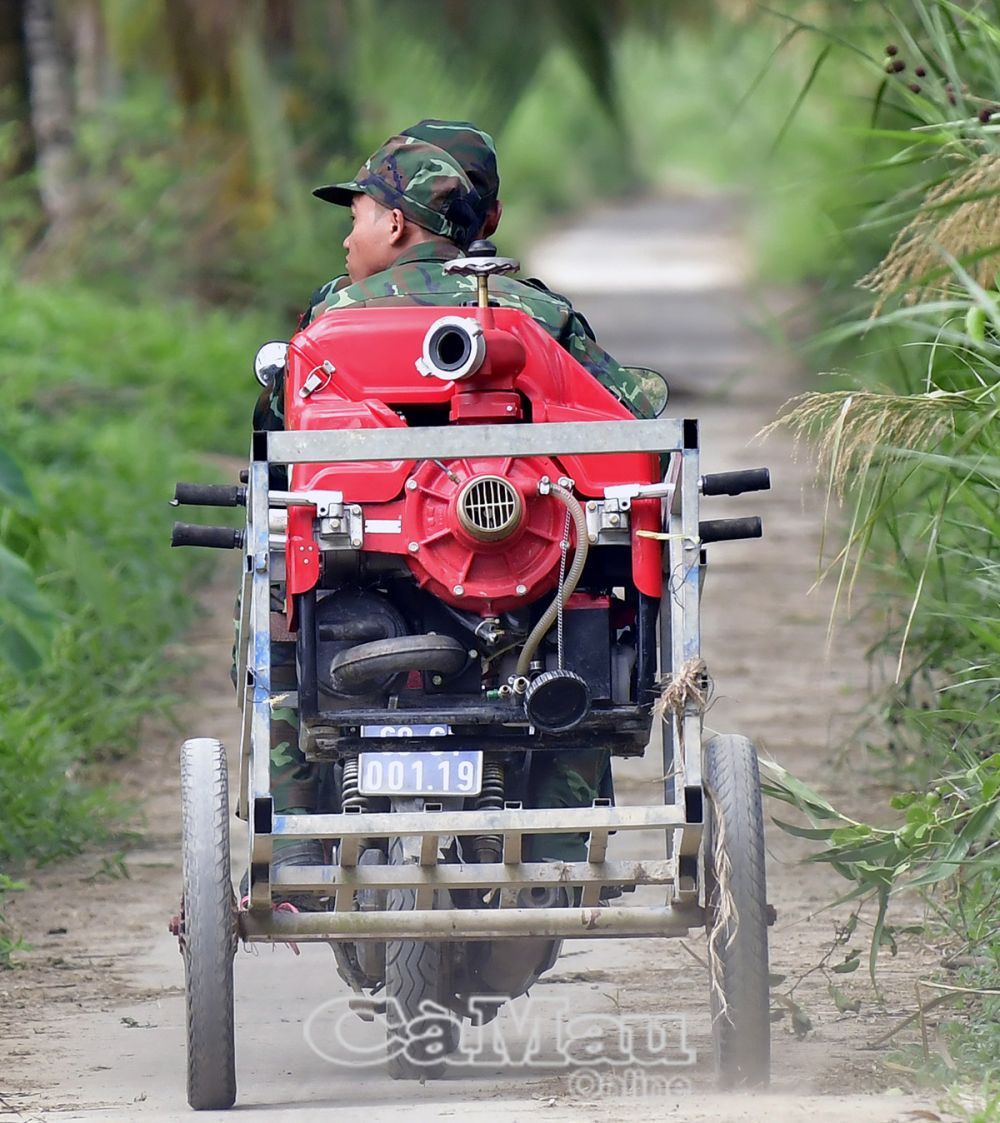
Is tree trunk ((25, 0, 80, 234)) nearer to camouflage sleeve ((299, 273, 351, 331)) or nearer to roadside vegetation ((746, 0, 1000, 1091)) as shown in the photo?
roadside vegetation ((746, 0, 1000, 1091))

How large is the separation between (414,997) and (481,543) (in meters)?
0.83

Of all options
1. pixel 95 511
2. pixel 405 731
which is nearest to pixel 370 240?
pixel 405 731

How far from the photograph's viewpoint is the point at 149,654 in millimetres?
7211

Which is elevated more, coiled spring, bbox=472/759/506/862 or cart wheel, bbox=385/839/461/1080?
coiled spring, bbox=472/759/506/862

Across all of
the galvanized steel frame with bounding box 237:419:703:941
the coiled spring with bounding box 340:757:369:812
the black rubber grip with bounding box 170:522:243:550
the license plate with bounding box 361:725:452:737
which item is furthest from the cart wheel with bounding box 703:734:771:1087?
the black rubber grip with bounding box 170:522:243:550

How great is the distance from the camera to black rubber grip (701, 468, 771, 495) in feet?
12.3

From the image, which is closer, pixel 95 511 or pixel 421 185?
pixel 421 185

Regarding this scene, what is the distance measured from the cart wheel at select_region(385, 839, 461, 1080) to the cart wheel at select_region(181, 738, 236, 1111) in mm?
336

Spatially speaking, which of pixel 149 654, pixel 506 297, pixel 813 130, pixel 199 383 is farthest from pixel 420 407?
pixel 813 130

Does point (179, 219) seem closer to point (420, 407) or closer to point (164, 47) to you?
point (164, 47)

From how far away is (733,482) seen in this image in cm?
379

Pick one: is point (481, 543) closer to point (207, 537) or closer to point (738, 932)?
point (207, 537)

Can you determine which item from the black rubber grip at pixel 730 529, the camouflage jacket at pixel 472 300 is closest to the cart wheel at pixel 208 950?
the camouflage jacket at pixel 472 300

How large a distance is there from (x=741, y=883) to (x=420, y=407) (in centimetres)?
102
